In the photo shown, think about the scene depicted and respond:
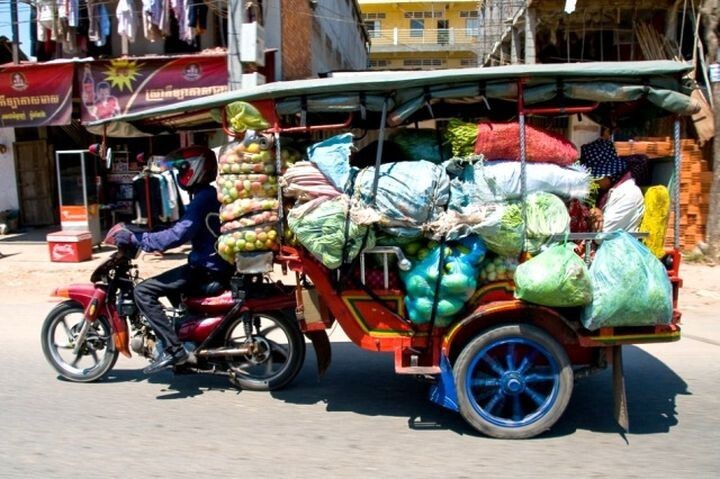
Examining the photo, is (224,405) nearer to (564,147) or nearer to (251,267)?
(251,267)

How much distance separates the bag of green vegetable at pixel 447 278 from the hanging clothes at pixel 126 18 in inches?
404

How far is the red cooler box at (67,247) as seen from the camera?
10.6 meters

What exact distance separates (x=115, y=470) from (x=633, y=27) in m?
15.0

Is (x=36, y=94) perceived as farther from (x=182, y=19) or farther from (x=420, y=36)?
(x=420, y=36)

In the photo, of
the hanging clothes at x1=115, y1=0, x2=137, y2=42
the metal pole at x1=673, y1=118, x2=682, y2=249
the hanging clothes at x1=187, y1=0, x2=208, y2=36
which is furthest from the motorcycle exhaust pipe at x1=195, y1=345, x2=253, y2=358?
the hanging clothes at x1=115, y1=0, x2=137, y2=42

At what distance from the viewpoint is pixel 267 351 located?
4.58 m

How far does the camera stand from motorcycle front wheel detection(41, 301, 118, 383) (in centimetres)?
477

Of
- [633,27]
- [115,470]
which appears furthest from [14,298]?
[633,27]

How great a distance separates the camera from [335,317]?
4.09 m

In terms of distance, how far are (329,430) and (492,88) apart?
7.65 ft

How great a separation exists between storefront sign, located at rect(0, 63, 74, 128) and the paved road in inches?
329

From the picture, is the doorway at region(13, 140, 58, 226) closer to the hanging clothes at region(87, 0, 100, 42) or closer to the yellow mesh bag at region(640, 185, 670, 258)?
the hanging clothes at region(87, 0, 100, 42)

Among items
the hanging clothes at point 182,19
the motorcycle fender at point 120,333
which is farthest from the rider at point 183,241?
the hanging clothes at point 182,19

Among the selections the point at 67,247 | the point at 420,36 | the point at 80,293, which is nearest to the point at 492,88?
the point at 80,293
